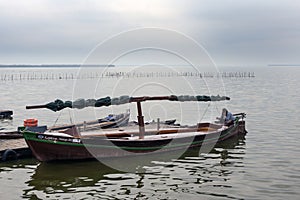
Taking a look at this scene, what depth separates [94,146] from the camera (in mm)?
20781

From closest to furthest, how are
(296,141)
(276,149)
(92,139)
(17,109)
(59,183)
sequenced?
(59,183)
(92,139)
(276,149)
(296,141)
(17,109)

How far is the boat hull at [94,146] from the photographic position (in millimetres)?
20109

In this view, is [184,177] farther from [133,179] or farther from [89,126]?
[89,126]

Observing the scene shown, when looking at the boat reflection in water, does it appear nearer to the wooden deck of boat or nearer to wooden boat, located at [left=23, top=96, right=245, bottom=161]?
wooden boat, located at [left=23, top=96, right=245, bottom=161]

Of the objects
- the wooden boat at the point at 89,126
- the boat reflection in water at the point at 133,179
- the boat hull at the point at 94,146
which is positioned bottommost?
the boat reflection in water at the point at 133,179

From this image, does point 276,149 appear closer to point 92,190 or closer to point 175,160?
point 175,160

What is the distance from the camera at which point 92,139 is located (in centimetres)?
2064

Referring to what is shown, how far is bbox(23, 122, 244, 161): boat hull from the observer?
66.0 feet

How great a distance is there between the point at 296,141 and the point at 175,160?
10.5 m

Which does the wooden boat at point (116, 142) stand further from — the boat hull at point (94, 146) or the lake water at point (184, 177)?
the lake water at point (184, 177)

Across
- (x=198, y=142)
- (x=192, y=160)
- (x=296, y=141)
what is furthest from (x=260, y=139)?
(x=192, y=160)

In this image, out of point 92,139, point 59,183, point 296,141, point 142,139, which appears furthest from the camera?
point 296,141

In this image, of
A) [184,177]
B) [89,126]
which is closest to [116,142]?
[184,177]

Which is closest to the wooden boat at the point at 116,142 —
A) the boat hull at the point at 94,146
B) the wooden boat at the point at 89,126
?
the boat hull at the point at 94,146
